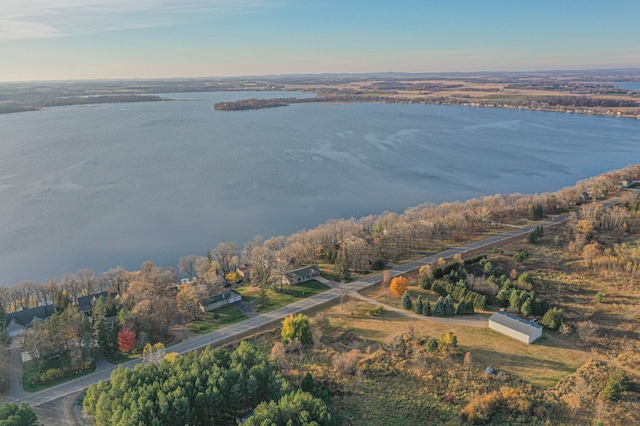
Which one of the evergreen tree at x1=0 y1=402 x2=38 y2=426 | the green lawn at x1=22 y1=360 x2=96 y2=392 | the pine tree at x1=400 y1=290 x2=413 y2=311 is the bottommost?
the green lawn at x1=22 y1=360 x2=96 y2=392

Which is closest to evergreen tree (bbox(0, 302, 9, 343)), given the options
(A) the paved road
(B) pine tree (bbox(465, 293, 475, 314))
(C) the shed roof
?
(C) the shed roof

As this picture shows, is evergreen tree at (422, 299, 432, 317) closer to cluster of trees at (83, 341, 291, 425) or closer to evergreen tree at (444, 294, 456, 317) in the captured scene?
evergreen tree at (444, 294, 456, 317)

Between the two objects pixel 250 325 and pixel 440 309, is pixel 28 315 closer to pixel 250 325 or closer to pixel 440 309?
pixel 250 325

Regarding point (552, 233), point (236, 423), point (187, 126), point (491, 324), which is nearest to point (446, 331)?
point (491, 324)

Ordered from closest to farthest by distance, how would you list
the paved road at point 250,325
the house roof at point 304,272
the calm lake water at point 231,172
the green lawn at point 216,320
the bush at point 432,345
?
the paved road at point 250,325 → the bush at point 432,345 → the green lawn at point 216,320 → the house roof at point 304,272 → the calm lake water at point 231,172

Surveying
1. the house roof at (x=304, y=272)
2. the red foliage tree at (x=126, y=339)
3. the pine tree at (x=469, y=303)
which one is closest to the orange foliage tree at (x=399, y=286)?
the pine tree at (x=469, y=303)

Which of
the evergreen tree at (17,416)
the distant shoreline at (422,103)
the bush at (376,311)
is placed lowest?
the bush at (376,311)

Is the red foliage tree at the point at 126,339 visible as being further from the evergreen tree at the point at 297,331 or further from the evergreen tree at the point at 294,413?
the evergreen tree at the point at 294,413
